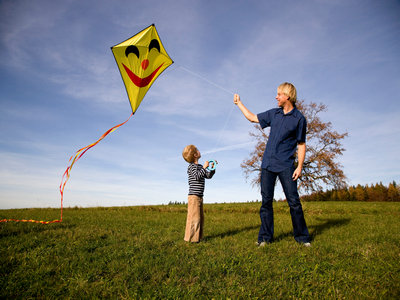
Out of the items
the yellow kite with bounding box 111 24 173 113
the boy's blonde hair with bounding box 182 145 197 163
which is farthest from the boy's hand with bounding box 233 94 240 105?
the yellow kite with bounding box 111 24 173 113

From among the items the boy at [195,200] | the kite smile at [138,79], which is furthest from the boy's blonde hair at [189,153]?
the kite smile at [138,79]

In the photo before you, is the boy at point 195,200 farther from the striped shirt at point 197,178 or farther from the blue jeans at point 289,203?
the blue jeans at point 289,203

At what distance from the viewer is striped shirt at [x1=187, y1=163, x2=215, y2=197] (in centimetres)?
555

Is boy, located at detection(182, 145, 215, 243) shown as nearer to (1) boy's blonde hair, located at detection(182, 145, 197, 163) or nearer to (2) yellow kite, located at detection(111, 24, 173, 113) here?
(1) boy's blonde hair, located at detection(182, 145, 197, 163)

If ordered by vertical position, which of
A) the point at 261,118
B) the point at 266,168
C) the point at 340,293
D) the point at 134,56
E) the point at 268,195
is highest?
the point at 134,56

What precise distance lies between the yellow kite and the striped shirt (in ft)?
6.92

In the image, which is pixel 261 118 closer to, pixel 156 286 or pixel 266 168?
pixel 266 168

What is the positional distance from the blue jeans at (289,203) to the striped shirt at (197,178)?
1.19m

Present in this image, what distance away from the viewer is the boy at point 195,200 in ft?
17.8

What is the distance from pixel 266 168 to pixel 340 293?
2615 millimetres

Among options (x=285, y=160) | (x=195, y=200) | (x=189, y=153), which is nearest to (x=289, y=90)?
(x=285, y=160)

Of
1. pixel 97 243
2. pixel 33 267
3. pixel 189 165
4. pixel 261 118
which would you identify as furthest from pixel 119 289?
pixel 261 118

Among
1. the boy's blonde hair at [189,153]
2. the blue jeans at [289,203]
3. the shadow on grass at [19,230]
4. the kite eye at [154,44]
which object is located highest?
the kite eye at [154,44]

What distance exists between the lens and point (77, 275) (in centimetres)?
333
